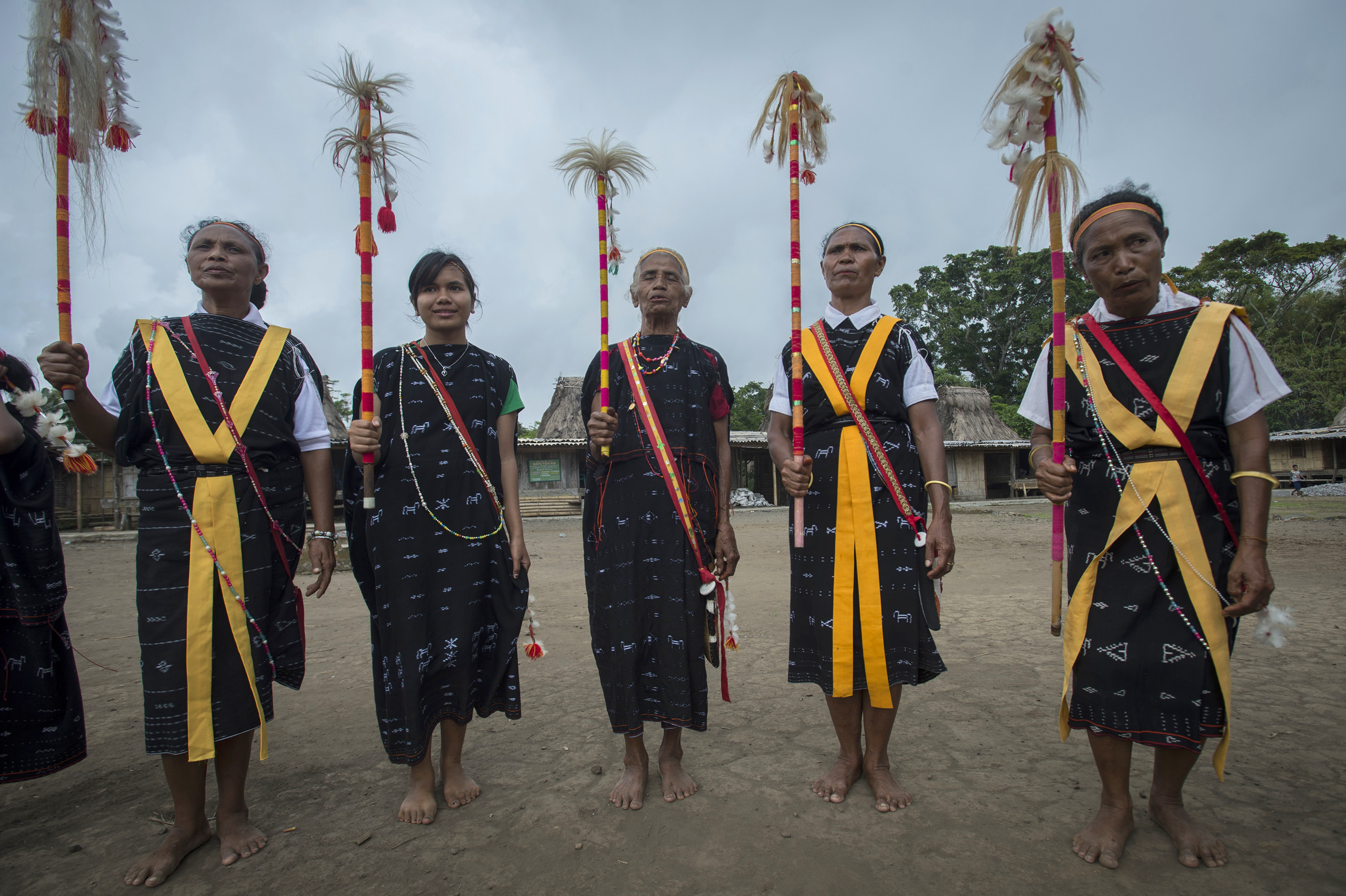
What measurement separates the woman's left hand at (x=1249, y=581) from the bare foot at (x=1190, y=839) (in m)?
0.68

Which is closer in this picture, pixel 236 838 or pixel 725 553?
pixel 236 838

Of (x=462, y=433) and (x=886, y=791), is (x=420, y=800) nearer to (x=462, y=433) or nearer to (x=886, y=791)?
(x=462, y=433)

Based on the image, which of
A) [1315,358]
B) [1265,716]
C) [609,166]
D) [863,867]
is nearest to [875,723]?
[863,867]

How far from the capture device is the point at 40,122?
2.46 m

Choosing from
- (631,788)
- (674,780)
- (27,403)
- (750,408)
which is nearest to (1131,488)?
(674,780)

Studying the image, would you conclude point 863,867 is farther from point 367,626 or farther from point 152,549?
point 367,626

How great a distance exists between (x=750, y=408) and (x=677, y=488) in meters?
36.4

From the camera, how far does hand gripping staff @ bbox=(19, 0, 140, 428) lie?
2338 mm

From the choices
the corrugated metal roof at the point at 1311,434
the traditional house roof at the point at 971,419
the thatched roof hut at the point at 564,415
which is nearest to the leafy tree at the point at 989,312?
the traditional house roof at the point at 971,419

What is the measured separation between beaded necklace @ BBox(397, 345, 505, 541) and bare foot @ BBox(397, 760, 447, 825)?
0.92 metres

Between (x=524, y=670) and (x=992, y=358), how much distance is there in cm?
3833

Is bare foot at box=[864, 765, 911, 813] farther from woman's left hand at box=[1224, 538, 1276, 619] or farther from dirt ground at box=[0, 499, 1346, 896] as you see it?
woman's left hand at box=[1224, 538, 1276, 619]

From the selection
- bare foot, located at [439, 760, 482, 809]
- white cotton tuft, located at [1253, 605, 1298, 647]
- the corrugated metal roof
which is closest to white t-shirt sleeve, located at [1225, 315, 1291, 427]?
white cotton tuft, located at [1253, 605, 1298, 647]

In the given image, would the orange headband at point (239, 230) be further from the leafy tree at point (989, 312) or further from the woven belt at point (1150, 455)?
the leafy tree at point (989, 312)
